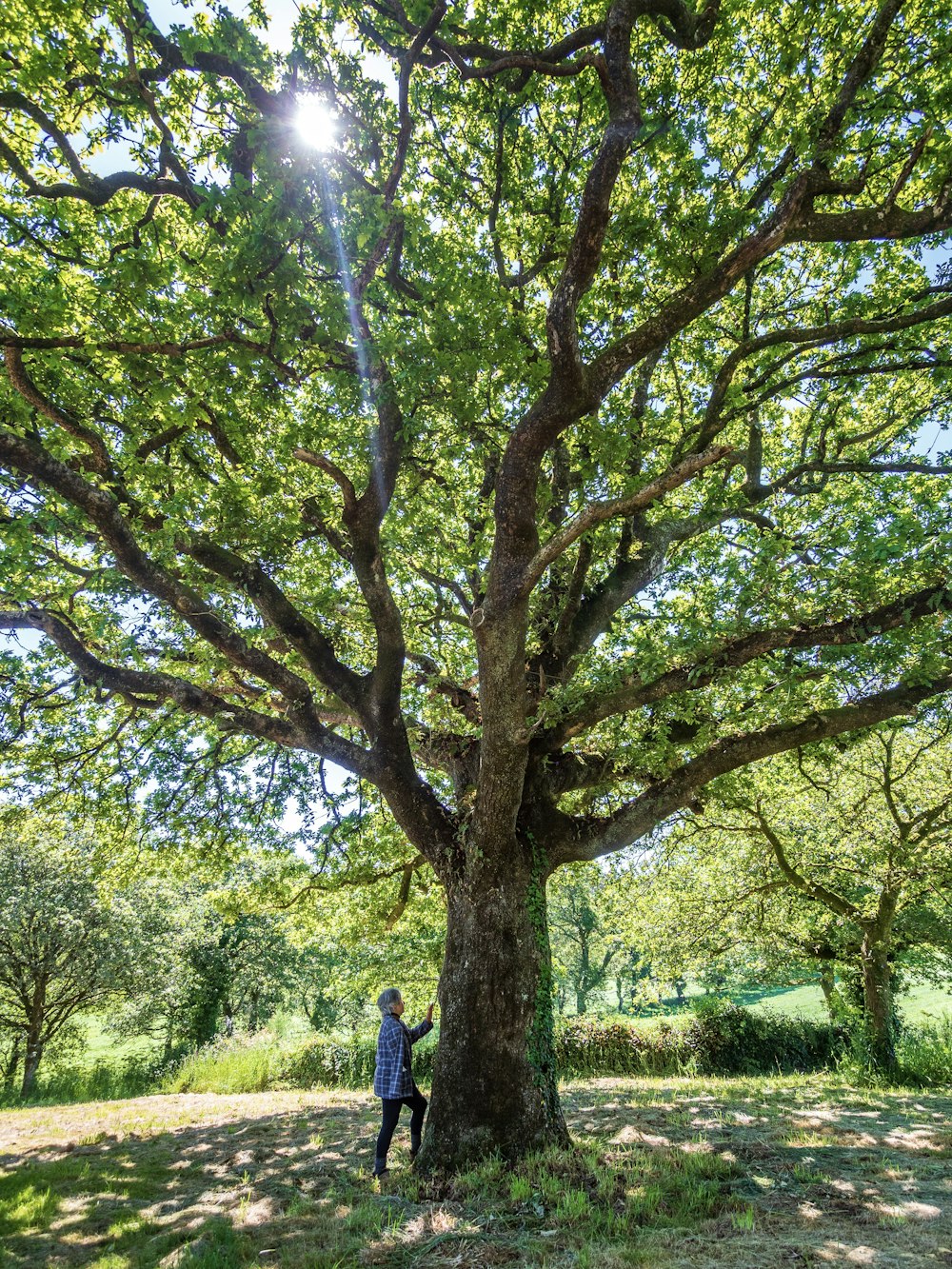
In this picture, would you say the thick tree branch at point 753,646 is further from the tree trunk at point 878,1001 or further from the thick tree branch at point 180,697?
the tree trunk at point 878,1001

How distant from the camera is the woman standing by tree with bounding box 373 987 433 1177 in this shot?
6.46 metres

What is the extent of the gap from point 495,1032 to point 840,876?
11513 mm

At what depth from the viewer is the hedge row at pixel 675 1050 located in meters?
16.0

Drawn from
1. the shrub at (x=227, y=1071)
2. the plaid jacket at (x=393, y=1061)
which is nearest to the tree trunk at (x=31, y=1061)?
the shrub at (x=227, y=1071)

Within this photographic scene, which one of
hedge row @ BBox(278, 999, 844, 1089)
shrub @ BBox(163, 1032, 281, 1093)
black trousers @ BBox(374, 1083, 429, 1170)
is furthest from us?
hedge row @ BBox(278, 999, 844, 1089)

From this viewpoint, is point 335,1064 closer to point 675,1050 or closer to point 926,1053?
point 675,1050

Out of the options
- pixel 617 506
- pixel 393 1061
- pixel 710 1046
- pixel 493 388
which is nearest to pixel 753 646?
pixel 617 506

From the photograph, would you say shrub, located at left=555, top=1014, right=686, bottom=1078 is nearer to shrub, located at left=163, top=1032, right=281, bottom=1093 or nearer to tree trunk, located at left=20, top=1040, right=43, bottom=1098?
shrub, located at left=163, top=1032, right=281, bottom=1093

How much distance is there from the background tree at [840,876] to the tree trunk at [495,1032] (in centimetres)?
651

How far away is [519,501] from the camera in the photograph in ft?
18.2

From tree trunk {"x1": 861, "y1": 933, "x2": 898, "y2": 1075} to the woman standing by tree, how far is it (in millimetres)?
11691

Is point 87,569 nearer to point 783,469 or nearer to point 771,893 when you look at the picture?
point 783,469

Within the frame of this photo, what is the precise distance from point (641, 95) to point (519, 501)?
5.42 meters

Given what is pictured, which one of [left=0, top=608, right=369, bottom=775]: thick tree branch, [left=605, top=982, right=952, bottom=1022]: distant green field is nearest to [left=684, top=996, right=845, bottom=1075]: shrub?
[left=605, top=982, right=952, bottom=1022]: distant green field
